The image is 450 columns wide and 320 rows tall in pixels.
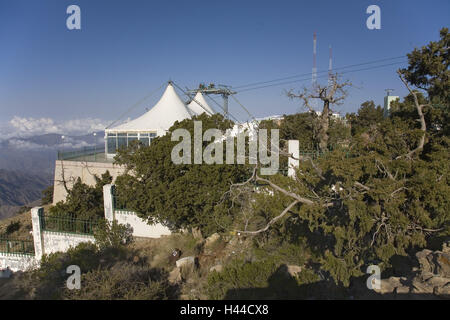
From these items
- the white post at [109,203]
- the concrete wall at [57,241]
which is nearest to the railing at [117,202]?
the white post at [109,203]

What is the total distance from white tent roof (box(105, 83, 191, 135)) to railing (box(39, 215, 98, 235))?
24.2 ft

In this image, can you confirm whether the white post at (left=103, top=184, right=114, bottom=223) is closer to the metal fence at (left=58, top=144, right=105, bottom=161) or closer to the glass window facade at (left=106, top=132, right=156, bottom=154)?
the metal fence at (left=58, top=144, right=105, bottom=161)

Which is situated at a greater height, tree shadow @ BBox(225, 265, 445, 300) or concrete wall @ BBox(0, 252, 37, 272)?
tree shadow @ BBox(225, 265, 445, 300)

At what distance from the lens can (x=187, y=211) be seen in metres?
8.12

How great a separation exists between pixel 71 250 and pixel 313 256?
7.15 metres

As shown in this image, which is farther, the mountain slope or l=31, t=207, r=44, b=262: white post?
the mountain slope

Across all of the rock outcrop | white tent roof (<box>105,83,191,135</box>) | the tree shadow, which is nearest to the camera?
the rock outcrop

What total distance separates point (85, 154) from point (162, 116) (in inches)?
195

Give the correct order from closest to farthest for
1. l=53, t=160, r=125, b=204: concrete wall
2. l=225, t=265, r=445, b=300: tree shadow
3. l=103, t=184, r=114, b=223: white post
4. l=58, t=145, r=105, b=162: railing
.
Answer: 1. l=225, t=265, r=445, b=300: tree shadow
2. l=103, t=184, r=114, b=223: white post
3. l=53, t=160, r=125, b=204: concrete wall
4. l=58, t=145, r=105, b=162: railing

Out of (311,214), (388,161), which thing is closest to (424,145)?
(388,161)

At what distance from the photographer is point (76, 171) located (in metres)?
13.9

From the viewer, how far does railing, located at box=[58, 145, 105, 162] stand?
14.5 meters

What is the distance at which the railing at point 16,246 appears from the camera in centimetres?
884

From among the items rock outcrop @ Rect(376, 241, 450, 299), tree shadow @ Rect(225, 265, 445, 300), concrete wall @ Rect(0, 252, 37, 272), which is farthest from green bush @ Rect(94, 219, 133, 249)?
rock outcrop @ Rect(376, 241, 450, 299)
